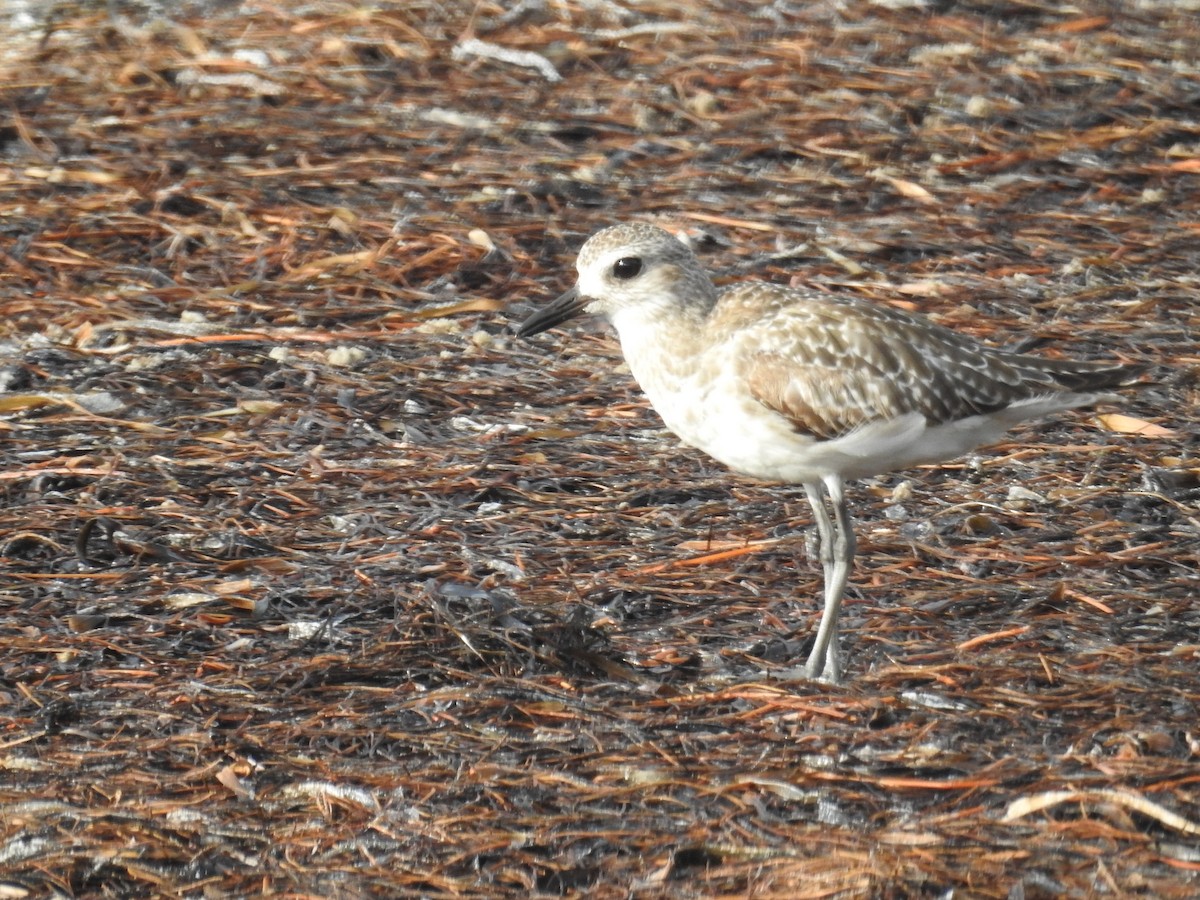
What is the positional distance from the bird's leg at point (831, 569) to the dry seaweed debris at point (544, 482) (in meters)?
0.12

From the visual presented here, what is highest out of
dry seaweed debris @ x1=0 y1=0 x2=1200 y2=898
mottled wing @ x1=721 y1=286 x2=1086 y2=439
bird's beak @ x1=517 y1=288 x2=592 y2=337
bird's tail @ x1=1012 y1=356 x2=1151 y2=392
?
mottled wing @ x1=721 y1=286 x2=1086 y2=439

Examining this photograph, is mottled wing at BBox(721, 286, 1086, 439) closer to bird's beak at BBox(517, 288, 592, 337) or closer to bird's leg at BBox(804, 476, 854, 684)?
bird's leg at BBox(804, 476, 854, 684)

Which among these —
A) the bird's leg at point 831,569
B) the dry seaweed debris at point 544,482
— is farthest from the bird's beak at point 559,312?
the bird's leg at point 831,569

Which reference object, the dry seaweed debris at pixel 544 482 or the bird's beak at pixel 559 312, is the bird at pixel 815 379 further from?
the dry seaweed debris at pixel 544 482

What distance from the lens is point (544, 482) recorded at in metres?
6.01

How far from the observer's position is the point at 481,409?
6578 mm

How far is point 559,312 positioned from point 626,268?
0.31 m

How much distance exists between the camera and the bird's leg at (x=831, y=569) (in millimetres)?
4809

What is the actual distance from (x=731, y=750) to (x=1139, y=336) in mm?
3280

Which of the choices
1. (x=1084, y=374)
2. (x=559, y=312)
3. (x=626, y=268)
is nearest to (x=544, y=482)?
(x=559, y=312)

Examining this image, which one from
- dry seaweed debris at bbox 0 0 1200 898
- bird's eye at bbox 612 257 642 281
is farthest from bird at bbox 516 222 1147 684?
dry seaweed debris at bbox 0 0 1200 898

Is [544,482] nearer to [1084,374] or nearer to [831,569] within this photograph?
[831,569]

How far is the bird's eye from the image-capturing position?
5324 millimetres

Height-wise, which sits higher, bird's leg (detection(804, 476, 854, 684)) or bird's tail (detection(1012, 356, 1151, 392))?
bird's tail (detection(1012, 356, 1151, 392))
